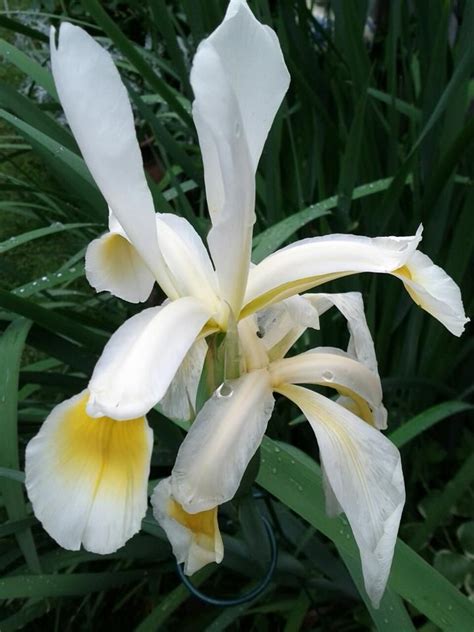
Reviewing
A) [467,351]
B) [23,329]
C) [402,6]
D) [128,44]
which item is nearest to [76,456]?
[23,329]

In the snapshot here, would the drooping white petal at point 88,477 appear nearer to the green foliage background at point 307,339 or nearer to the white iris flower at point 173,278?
the white iris flower at point 173,278

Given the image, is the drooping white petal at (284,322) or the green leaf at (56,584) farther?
the green leaf at (56,584)

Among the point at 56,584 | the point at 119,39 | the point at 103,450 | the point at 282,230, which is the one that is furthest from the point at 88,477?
the point at 119,39

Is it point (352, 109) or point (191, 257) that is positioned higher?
point (191, 257)

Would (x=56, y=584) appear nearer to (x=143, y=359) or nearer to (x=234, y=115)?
(x=143, y=359)

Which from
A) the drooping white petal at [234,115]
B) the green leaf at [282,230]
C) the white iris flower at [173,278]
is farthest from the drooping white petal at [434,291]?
the green leaf at [282,230]

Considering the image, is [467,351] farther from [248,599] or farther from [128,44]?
[128,44]

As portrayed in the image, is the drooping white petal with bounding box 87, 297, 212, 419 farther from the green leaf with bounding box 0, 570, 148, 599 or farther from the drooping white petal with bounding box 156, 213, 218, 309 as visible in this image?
the green leaf with bounding box 0, 570, 148, 599
